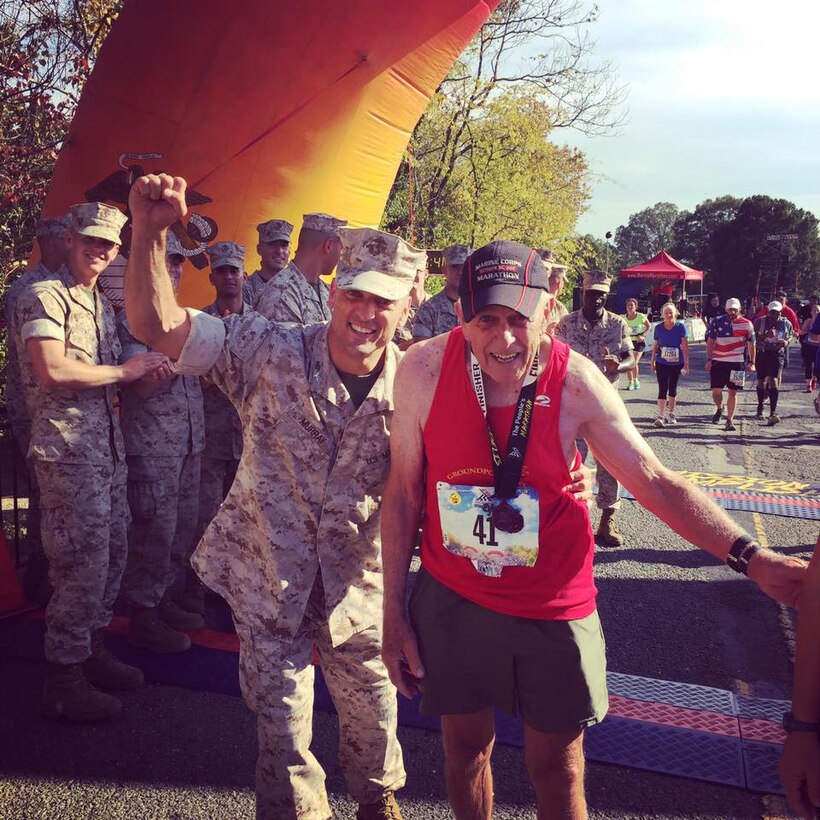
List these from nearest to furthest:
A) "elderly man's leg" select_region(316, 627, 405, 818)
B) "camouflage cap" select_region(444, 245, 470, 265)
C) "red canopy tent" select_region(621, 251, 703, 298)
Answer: "elderly man's leg" select_region(316, 627, 405, 818), "camouflage cap" select_region(444, 245, 470, 265), "red canopy tent" select_region(621, 251, 703, 298)

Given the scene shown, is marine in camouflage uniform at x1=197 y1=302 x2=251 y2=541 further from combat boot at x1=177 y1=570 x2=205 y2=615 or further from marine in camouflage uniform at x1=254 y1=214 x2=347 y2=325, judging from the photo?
marine in camouflage uniform at x1=254 y1=214 x2=347 y2=325

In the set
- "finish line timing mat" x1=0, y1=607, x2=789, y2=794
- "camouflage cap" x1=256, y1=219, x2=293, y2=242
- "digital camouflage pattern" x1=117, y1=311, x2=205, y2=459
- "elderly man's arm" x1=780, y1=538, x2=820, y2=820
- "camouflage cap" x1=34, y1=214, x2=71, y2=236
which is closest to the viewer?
"elderly man's arm" x1=780, y1=538, x2=820, y2=820

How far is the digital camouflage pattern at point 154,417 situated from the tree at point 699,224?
8656cm

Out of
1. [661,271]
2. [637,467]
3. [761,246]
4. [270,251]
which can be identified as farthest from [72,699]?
[761,246]

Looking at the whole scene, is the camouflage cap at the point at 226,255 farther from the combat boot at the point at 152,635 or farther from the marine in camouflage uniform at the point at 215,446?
the combat boot at the point at 152,635

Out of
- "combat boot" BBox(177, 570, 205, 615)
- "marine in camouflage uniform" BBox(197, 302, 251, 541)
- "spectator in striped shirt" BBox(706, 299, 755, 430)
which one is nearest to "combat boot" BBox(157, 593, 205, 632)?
"combat boot" BBox(177, 570, 205, 615)

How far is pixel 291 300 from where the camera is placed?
14.7 ft

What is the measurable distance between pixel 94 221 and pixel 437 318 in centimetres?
352

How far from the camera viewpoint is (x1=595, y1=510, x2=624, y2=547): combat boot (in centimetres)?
641

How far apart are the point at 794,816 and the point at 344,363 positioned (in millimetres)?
2415

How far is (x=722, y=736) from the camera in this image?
3518mm

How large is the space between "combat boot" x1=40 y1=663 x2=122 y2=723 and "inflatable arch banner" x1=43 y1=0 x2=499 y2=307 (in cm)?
281

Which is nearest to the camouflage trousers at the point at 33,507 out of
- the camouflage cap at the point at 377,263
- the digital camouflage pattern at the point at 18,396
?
the digital camouflage pattern at the point at 18,396

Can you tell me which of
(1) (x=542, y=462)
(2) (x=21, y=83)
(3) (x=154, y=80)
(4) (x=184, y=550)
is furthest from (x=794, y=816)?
(2) (x=21, y=83)
